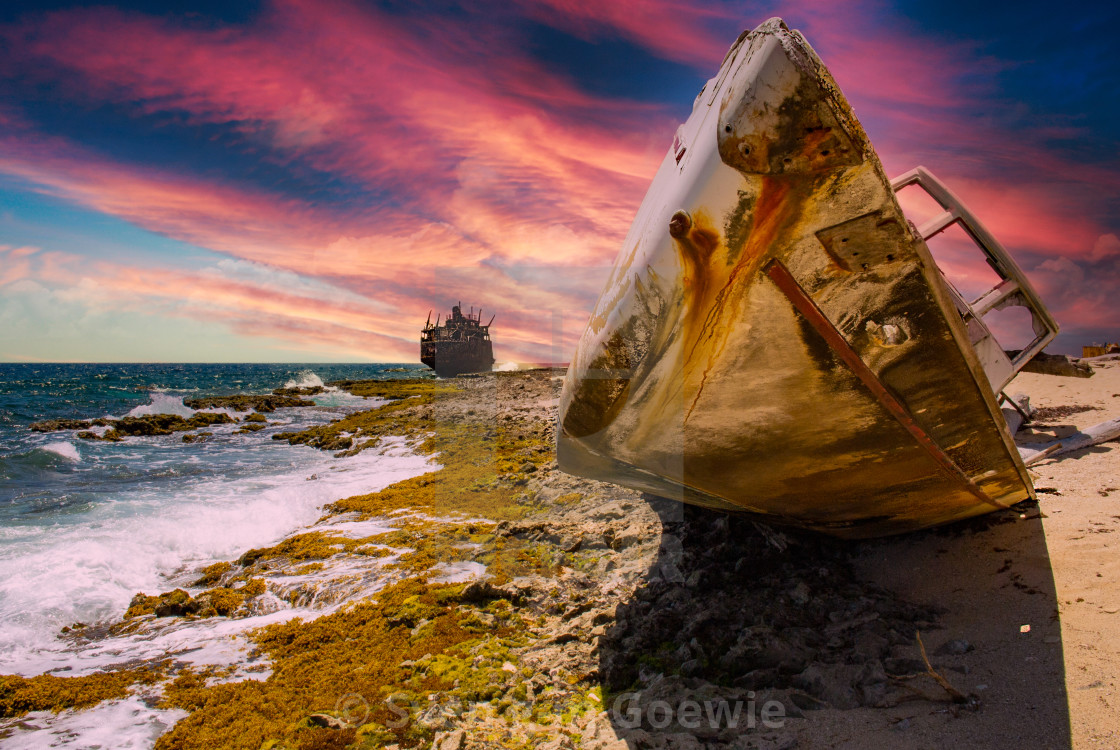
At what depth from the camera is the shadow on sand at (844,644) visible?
7.63ft

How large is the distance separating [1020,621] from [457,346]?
4037cm

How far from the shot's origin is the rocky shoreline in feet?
8.51

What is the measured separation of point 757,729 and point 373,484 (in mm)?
8137

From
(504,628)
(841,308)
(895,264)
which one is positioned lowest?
(504,628)

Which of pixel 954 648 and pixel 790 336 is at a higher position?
pixel 790 336

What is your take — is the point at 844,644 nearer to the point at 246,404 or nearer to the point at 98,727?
the point at 98,727

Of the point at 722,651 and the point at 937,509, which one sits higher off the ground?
the point at 937,509

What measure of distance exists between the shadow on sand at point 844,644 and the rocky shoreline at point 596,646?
14mm

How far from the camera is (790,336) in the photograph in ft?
7.41

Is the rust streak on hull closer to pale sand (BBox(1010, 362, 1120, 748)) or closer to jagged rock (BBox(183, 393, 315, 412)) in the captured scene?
pale sand (BBox(1010, 362, 1120, 748))

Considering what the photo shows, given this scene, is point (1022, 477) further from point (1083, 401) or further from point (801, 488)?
point (1083, 401)

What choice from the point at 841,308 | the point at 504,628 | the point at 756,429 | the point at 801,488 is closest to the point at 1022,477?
the point at 801,488

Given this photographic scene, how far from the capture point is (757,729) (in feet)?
8.02

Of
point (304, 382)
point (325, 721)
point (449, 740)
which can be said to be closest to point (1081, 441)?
point (449, 740)
